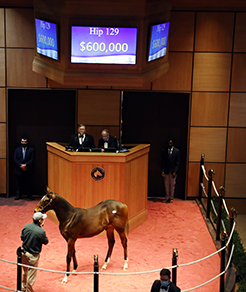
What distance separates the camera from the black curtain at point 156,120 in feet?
35.4

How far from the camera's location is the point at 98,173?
8.50m

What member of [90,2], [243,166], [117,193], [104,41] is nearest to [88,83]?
[104,41]

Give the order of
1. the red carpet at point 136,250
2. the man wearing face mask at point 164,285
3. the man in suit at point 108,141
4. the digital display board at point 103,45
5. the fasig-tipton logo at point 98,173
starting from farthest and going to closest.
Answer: the man in suit at point 108,141 < the fasig-tipton logo at point 98,173 < the digital display board at point 103,45 < the red carpet at point 136,250 < the man wearing face mask at point 164,285

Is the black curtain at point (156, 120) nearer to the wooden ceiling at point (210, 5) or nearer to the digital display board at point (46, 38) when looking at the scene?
the wooden ceiling at point (210, 5)

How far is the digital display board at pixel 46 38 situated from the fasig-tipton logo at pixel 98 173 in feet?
7.84

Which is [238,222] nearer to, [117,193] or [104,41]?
[117,193]

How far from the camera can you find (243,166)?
10883mm

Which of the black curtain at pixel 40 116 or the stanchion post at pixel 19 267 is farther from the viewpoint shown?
the black curtain at pixel 40 116

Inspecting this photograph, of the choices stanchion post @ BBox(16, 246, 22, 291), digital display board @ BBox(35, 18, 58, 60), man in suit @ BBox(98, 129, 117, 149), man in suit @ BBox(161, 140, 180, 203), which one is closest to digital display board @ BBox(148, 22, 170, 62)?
man in suit @ BBox(98, 129, 117, 149)

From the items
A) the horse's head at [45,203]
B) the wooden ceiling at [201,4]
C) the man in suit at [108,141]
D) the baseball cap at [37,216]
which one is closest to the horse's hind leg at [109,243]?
the horse's head at [45,203]

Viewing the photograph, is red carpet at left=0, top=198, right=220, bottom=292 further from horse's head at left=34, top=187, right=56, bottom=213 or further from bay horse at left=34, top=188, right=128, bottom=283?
horse's head at left=34, top=187, right=56, bottom=213

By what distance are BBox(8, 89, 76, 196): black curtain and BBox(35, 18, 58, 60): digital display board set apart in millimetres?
1604

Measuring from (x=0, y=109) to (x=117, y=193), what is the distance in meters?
3.95

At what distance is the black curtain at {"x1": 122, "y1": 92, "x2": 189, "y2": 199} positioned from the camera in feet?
35.4
